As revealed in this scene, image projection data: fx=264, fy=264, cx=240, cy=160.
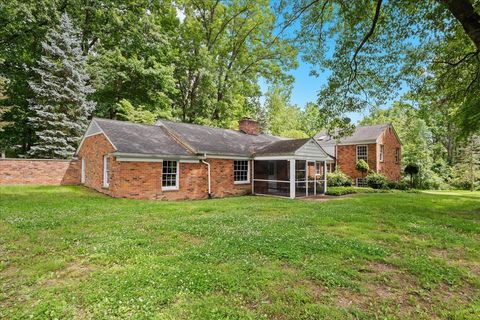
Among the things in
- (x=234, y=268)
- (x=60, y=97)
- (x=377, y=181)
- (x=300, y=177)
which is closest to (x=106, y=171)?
(x=60, y=97)

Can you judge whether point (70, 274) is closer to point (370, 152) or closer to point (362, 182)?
point (362, 182)

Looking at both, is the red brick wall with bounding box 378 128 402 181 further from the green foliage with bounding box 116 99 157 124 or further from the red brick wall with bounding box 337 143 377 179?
the green foliage with bounding box 116 99 157 124

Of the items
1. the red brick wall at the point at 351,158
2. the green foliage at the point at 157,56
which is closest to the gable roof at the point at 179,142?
the green foliage at the point at 157,56

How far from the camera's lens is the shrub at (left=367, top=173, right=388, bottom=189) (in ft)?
70.8

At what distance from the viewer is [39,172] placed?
1591 cm

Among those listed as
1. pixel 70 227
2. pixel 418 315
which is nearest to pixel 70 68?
pixel 70 227

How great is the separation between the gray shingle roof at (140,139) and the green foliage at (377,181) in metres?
16.0

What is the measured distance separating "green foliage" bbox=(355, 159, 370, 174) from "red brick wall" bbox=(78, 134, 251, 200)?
12.1 metres

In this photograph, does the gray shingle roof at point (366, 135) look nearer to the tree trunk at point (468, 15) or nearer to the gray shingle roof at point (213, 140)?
the gray shingle roof at point (213, 140)

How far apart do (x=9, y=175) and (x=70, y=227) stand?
1222 centimetres

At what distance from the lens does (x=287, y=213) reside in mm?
9320

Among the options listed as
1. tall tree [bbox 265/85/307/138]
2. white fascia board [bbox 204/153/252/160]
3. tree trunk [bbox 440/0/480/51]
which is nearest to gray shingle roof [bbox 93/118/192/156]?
white fascia board [bbox 204/153/252/160]

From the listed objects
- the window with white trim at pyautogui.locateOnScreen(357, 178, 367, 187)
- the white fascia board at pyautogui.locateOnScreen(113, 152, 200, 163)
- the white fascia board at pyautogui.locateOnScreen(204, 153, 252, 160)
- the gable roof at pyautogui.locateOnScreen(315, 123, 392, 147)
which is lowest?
the window with white trim at pyautogui.locateOnScreen(357, 178, 367, 187)

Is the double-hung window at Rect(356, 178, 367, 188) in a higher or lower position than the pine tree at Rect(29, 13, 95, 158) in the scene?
lower
